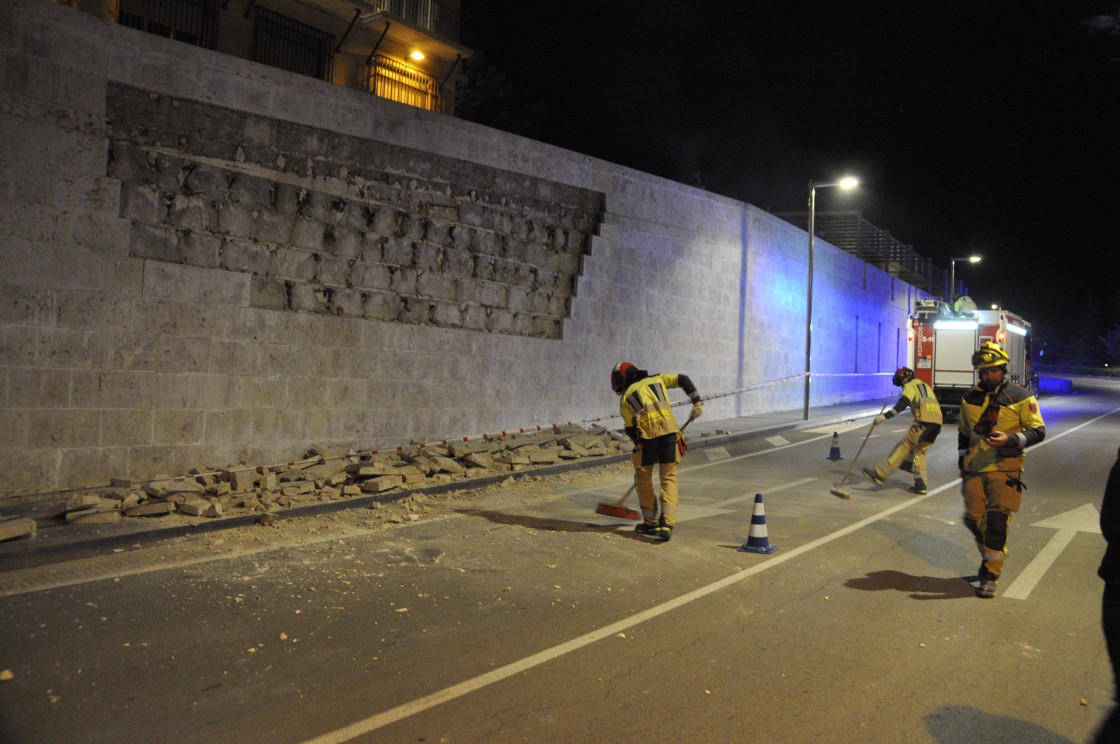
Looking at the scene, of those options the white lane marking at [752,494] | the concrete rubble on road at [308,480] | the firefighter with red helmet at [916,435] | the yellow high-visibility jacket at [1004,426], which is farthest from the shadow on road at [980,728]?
the firefighter with red helmet at [916,435]

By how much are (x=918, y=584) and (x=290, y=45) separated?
20.0 meters

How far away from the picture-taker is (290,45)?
20.8 metres

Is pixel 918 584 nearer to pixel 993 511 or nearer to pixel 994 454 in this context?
pixel 993 511

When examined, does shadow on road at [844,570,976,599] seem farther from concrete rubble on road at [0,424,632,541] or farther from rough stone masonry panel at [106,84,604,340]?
rough stone masonry panel at [106,84,604,340]

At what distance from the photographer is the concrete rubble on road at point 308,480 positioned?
330 inches

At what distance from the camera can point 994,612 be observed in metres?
6.00

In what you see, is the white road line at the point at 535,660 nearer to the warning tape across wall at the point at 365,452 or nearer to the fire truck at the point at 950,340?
the warning tape across wall at the point at 365,452

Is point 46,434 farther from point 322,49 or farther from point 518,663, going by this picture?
point 322,49

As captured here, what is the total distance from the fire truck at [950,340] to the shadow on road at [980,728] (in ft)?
65.3

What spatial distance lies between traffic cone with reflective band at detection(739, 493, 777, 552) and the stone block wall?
6707mm

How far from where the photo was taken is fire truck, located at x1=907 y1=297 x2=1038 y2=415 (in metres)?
22.3

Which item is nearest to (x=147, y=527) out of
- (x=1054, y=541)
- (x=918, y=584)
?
(x=918, y=584)

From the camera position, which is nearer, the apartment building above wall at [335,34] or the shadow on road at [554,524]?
the shadow on road at [554,524]

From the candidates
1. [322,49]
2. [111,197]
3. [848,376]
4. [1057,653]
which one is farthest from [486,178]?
[848,376]
